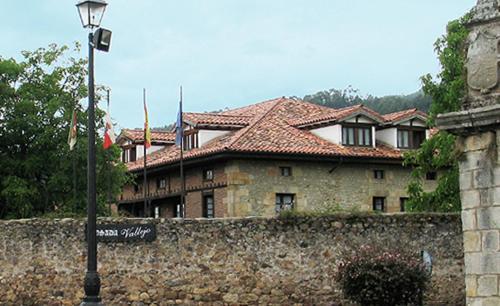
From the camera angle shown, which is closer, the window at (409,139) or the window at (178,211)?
the window at (178,211)

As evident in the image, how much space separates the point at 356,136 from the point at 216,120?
560 cm

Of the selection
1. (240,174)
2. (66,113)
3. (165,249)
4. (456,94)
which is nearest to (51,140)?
(66,113)

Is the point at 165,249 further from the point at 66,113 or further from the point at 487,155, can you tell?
the point at 487,155

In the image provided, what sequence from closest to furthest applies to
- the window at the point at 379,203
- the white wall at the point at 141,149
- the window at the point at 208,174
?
1. the window at the point at 208,174
2. the window at the point at 379,203
3. the white wall at the point at 141,149

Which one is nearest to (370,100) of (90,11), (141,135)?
(141,135)

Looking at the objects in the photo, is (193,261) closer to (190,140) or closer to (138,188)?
(190,140)

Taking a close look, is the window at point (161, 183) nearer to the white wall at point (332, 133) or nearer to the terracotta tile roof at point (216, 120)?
the terracotta tile roof at point (216, 120)

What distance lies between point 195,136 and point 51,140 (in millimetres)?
7278

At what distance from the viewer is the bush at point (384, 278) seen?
965 inches

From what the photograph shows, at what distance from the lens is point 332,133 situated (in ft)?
135

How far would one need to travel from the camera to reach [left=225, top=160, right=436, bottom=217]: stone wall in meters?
38.3

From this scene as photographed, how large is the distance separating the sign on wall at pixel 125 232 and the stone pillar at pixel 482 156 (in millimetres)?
14516

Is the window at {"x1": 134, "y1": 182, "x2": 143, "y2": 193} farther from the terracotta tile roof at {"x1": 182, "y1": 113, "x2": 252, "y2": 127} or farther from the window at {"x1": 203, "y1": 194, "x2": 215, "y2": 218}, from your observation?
the window at {"x1": 203, "y1": 194, "x2": 215, "y2": 218}

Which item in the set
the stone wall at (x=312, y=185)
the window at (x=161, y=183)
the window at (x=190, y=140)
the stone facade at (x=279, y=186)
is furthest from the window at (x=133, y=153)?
the stone wall at (x=312, y=185)
